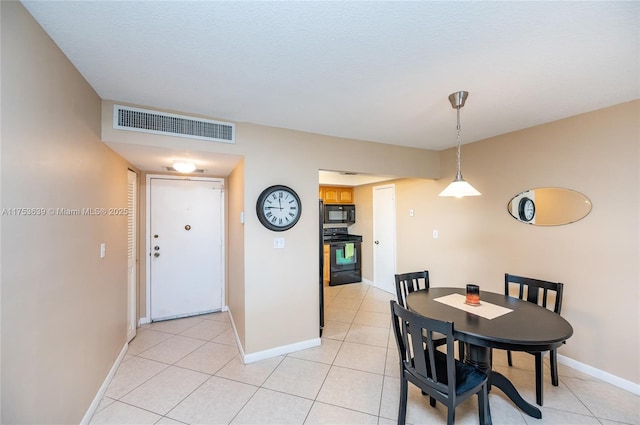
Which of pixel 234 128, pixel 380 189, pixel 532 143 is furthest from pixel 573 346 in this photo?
pixel 234 128

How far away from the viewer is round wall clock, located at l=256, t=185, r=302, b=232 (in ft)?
8.44

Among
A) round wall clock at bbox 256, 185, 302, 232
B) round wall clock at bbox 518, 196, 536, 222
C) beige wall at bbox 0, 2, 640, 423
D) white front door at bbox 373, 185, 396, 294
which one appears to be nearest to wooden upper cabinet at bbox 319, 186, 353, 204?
white front door at bbox 373, 185, 396, 294

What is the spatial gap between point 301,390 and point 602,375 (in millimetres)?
2662

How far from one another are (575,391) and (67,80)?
434 centimetres

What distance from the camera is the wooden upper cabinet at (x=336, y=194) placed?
19.0 ft

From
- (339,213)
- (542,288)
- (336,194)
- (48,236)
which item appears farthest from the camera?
(339,213)

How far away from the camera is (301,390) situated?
2148 millimetres

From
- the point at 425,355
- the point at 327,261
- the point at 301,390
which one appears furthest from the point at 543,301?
the point at 327,261

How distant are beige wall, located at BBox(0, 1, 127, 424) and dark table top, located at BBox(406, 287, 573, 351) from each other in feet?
7.40

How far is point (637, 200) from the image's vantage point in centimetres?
210

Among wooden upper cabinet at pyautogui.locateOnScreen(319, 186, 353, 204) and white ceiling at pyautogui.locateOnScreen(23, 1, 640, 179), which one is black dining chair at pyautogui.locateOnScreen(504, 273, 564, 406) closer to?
white ceiling at pyautogui.locateOnScreen(23, 1, 640, 179)

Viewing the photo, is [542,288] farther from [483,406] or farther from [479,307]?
[483,406]

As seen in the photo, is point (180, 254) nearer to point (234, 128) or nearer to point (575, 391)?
point (234, 128)

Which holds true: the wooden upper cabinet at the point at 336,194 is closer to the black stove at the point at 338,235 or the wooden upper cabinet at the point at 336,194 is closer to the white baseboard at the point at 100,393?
the black stove at the point at 338,235
